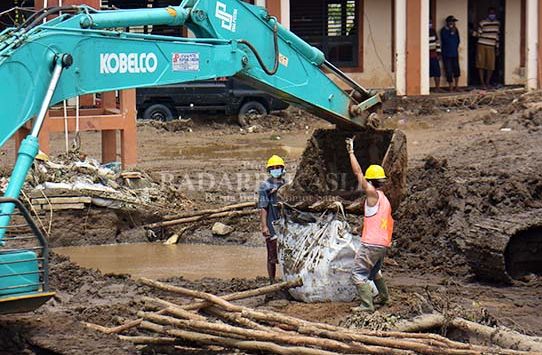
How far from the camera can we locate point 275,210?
40.7 feet

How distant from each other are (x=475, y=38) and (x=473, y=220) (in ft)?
57.0

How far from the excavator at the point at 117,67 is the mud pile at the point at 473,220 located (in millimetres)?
2002

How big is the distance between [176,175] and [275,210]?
812 centimetres

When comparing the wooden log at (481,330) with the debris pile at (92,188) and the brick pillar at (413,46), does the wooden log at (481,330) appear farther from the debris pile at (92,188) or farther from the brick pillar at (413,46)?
the brick pillar at (413,46)

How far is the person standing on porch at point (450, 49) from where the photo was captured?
29.4 metres

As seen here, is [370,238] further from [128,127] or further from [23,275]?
[128,127]

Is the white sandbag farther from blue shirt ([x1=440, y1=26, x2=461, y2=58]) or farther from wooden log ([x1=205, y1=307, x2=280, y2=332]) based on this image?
blue shirt ([x1=440, y1=26, x2=461, y2=58])

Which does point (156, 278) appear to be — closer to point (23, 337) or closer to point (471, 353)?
point (23, 337)

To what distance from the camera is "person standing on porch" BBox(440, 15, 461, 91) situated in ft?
96.6

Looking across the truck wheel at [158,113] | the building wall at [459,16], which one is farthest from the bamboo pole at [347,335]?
the building wall at [459,16]

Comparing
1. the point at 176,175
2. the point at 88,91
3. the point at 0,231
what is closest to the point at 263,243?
the point at 176,175

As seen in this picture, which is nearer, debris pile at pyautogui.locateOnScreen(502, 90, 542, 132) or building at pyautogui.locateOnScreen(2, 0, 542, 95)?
debris pile at pyautogui.locateOnScreen(502, 90, 542, 132)

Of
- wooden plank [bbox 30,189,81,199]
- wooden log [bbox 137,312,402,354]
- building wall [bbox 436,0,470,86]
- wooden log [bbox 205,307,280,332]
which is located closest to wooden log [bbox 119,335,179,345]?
wooden log [bbox 137,312,402,354]

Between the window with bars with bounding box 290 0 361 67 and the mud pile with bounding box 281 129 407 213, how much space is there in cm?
1687
